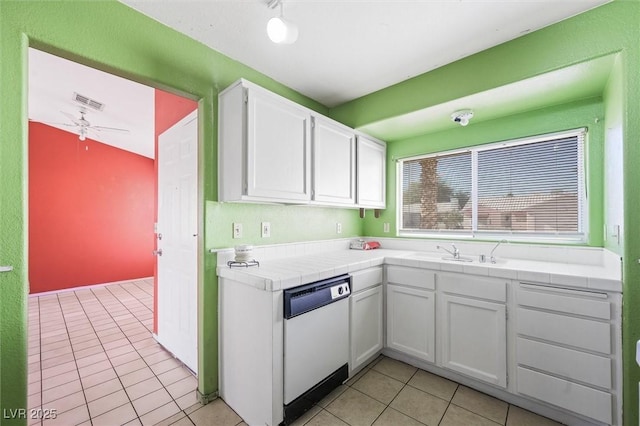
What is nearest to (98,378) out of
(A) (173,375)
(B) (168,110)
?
(A) (173,375)

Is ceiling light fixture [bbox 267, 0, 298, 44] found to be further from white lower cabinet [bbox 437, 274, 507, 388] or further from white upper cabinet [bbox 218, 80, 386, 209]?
white lower cabinet [bbox 437, 274, 507, 388]

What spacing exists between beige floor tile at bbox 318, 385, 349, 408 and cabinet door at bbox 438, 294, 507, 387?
82cm

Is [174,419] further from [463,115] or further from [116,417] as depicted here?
[463,115]

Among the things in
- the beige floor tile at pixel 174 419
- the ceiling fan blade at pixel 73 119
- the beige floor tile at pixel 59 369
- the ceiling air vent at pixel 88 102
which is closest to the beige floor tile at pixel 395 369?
the beige floor tile at pixel 174 419

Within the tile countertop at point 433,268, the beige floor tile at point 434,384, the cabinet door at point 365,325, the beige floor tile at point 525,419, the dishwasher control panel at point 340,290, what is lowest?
the beige floor tile at point 434,384

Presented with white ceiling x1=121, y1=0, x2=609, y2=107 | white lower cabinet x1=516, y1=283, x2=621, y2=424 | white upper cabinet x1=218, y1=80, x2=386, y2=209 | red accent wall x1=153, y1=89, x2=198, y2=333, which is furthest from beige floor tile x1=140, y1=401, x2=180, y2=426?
white ceiling x1=121, y1=0, x2=609, y2=107

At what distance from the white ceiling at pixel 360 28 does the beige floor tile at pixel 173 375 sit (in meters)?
2.60

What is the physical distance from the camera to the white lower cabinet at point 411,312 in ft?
7.09

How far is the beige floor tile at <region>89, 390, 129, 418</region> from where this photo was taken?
1796mm

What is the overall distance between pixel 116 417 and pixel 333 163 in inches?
95.4

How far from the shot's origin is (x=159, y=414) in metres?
1.76

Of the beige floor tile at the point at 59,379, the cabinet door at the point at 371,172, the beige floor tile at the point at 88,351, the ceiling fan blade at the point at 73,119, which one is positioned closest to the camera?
the beige floor tile at the point at 59,379

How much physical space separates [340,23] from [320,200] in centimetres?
128

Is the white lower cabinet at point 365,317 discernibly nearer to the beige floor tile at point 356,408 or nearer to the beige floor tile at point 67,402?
the beige floor tile at point 356,408
